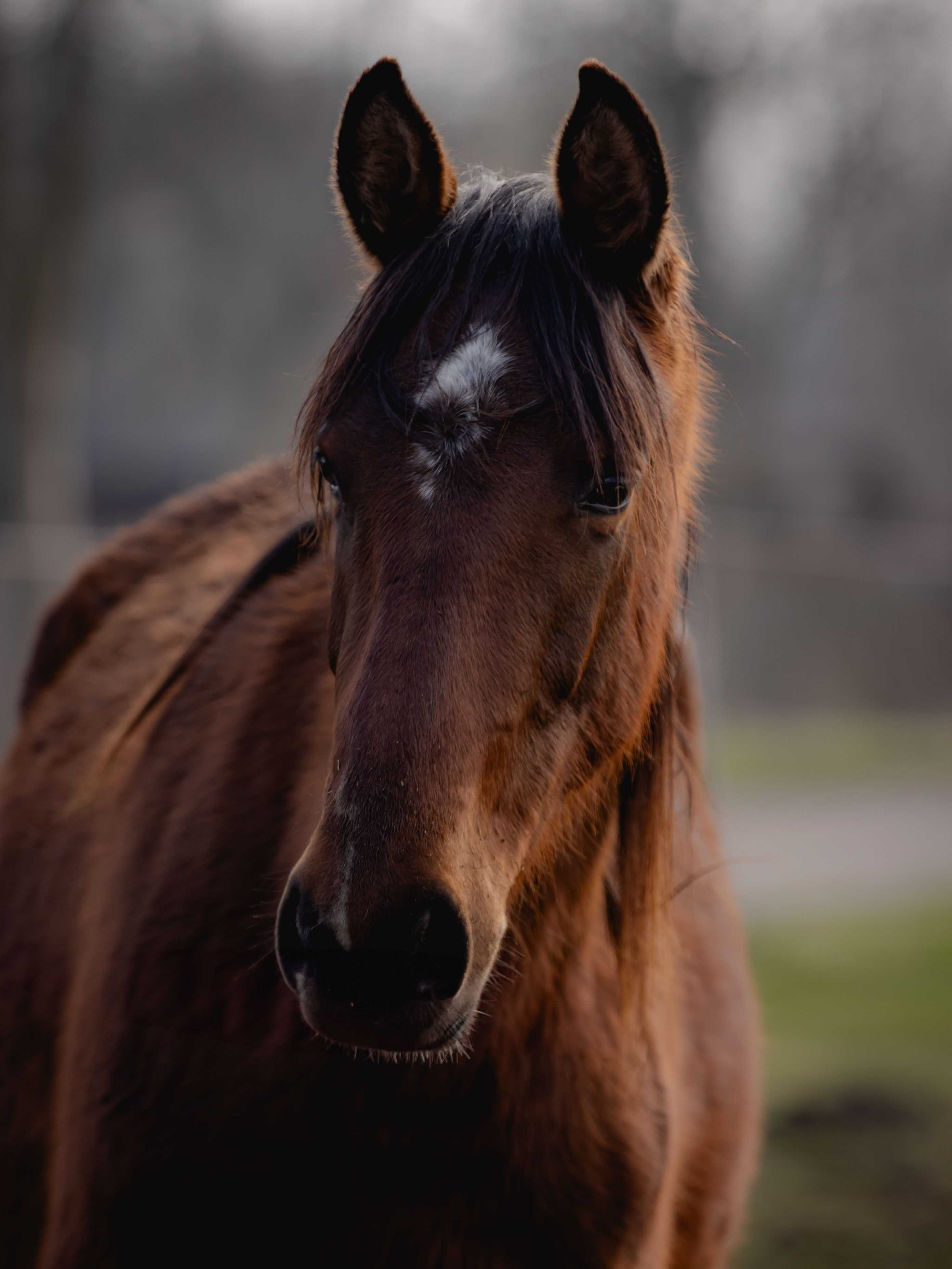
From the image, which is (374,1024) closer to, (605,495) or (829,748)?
(605,495)

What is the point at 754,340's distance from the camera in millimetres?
15781

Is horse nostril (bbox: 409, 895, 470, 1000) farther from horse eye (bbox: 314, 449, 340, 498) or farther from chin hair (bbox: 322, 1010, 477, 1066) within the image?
horse eye (bbox: 314, 449, 340, 498)

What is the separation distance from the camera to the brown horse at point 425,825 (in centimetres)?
A: 141

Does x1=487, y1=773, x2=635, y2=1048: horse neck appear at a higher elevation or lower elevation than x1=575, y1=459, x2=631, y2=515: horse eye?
lower

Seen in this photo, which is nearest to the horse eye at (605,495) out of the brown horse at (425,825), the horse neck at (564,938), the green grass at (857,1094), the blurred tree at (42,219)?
the brown horse at (425,825)

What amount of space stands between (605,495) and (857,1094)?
14.3ft

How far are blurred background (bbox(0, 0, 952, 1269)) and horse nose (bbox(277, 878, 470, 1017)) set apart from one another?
4.88 feet

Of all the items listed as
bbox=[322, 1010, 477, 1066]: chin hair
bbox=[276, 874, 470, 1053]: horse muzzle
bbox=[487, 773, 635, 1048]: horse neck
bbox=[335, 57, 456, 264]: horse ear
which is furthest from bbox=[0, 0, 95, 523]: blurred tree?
bbox=[276, 874, 470, 1053]: horse muzzle

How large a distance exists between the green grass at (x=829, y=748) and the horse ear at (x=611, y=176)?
782cm

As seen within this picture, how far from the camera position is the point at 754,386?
16781 mm

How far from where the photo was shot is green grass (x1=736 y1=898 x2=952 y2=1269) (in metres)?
3.96

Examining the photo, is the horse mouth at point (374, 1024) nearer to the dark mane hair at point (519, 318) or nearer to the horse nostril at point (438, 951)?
the horse nostril at point (438, 951)

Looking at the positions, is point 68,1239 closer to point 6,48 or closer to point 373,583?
point 373,583

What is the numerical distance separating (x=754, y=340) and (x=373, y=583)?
15332 mm
